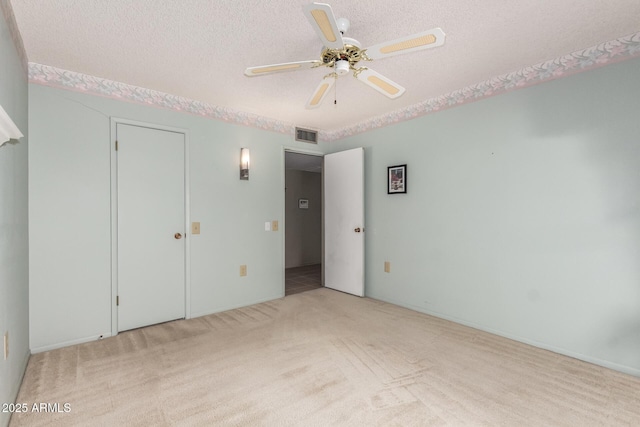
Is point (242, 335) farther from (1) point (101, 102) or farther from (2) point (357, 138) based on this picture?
(2) point (357, 138)

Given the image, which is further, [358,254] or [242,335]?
[358,254]

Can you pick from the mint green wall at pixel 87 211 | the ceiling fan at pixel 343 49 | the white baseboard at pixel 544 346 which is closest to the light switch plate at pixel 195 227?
the mint green wall at pixel 87 211

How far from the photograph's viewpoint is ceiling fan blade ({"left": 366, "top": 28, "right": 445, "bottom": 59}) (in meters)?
1.52

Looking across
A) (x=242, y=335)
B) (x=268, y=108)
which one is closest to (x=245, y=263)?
(x=242, y=335)

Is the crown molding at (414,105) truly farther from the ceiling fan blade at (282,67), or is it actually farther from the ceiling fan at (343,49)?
the ceiling fan blade at (282,67)

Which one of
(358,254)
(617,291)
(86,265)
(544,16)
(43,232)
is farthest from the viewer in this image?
(358,254)

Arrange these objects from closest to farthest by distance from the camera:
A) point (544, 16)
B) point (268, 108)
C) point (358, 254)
Answer: point (544, 16)
point (268, 108)
point (358, 254)

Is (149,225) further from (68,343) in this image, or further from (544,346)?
(544,346)

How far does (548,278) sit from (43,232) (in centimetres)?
426

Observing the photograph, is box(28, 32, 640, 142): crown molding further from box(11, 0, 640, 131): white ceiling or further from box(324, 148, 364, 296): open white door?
box(324, 148, 364, 296): open white door

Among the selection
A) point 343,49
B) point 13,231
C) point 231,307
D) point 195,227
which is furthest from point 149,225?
point 343,49

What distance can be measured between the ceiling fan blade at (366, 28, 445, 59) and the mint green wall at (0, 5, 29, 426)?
2.06 m

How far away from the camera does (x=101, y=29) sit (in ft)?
6.72

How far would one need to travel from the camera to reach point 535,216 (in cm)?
263
